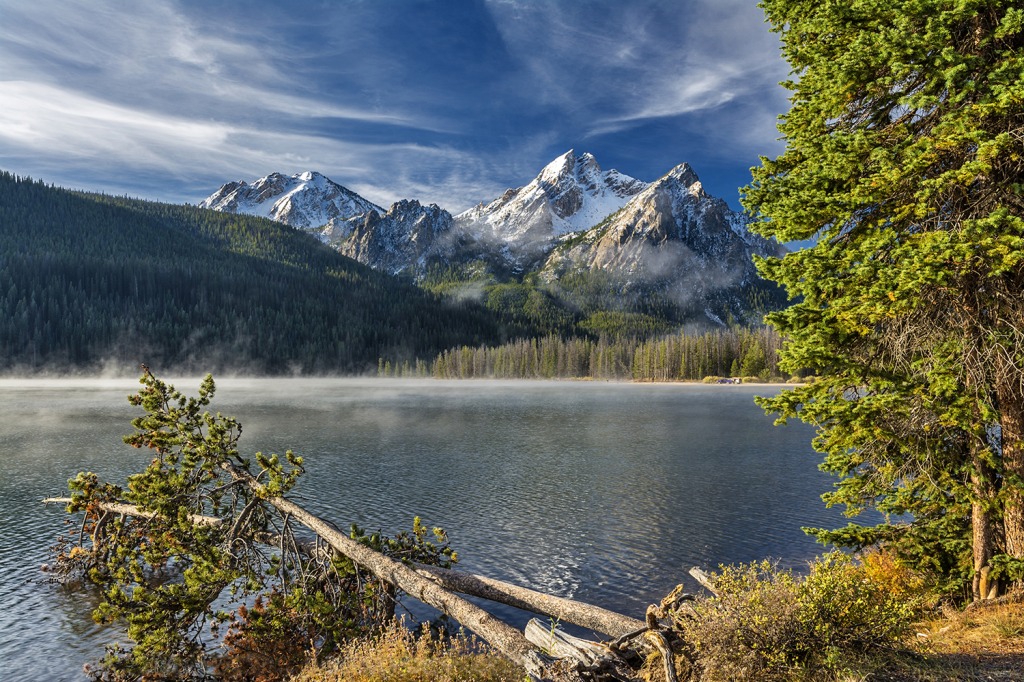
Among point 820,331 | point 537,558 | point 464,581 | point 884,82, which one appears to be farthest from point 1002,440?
point 537,558

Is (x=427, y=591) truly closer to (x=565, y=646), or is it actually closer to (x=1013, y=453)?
(x=565, y=646)

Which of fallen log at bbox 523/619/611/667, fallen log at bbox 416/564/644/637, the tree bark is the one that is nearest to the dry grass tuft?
the tree bark

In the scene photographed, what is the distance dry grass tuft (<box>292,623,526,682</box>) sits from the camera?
11.3 metres

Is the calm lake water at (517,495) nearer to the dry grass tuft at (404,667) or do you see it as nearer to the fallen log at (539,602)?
the fallen log at (539,602)

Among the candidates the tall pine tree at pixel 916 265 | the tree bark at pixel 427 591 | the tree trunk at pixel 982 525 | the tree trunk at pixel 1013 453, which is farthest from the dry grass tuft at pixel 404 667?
the tree trunk at pixel 1013 453

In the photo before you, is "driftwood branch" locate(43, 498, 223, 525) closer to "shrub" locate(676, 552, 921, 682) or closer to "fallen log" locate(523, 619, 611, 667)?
"fallen log" locate(523, 619, 611, 667)

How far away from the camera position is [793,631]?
29.0 feet

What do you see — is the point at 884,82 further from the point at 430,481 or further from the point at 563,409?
the point at 563,409

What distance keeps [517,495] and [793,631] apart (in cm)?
3005

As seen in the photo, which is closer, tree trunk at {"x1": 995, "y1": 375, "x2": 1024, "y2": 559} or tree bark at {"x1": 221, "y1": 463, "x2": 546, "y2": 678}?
tree bark at {"x1": 221, "y1": 463, "x2": 546, "y2": 678}

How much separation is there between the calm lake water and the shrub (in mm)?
11784

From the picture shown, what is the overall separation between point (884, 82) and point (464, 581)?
15.4 m

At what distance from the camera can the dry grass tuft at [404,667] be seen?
11.3 metres

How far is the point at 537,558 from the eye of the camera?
84.8ft
